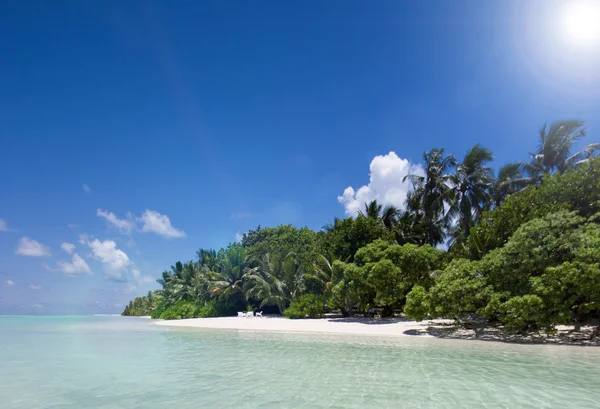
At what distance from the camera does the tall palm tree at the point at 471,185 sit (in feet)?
83.8

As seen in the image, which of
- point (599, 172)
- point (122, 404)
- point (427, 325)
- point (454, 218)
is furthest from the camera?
point (454, 218)

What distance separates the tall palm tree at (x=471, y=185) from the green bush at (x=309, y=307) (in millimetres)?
11968

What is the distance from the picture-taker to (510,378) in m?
6.62

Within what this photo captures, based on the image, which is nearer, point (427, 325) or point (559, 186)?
point (559, 186)

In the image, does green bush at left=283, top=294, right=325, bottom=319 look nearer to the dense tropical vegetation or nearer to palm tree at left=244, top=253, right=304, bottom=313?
the dense tropical vegetation

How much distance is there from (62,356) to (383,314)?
15.0 metres

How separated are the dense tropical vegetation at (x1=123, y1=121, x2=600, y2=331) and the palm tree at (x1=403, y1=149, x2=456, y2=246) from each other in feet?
0.30

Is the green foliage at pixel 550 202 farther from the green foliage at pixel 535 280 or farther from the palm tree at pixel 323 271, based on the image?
the palm tree at pixel 323 271

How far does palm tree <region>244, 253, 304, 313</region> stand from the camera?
25594mm

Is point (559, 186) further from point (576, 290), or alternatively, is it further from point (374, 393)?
point (374, 393)

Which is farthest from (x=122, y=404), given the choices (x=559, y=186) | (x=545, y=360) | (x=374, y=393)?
(x=559, y=186)

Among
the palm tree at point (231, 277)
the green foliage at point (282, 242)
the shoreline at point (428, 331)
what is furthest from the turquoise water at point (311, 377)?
the palm tree at point (231, 277)

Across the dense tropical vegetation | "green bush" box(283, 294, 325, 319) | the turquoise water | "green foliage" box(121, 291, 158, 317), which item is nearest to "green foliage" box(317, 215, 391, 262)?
the dense tropical vegetation

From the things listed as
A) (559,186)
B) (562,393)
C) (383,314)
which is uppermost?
(559,186)
